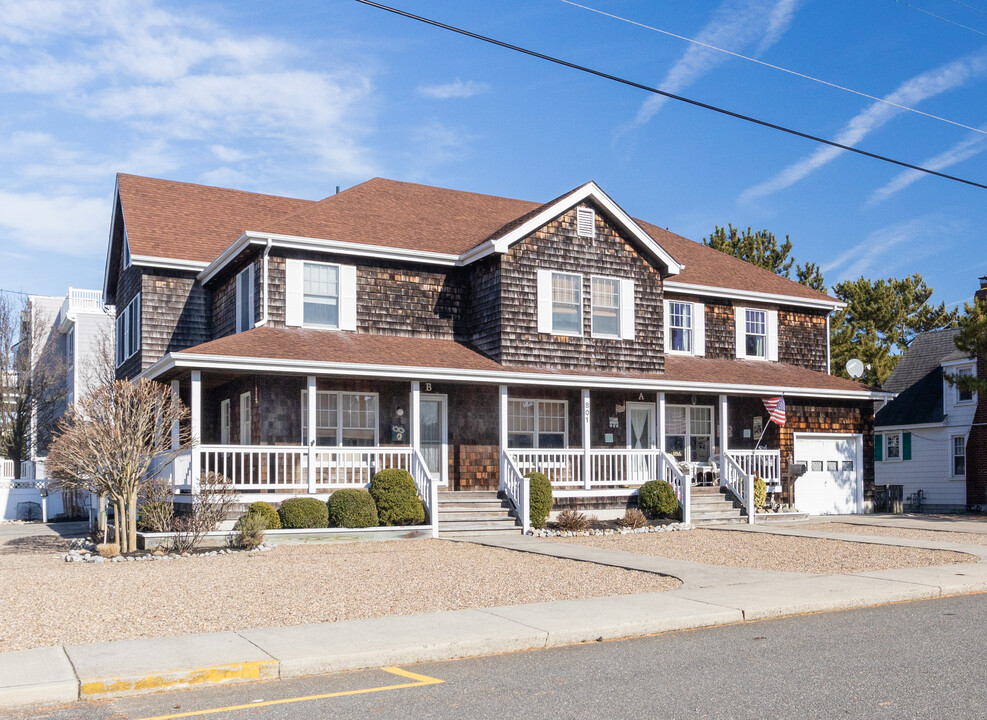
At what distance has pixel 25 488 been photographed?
33.2 m

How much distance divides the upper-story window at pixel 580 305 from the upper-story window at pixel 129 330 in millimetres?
10472

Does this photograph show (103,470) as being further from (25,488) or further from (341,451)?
(25,488)

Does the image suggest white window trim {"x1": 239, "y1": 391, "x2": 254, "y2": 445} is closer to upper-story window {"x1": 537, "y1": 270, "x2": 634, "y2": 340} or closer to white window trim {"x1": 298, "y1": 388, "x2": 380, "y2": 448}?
white window trim {"x1": 298, "y1": 388, "x2": 380, "y2": 448}

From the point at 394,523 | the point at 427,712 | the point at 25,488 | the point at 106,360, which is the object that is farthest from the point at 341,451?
the point at 106,360

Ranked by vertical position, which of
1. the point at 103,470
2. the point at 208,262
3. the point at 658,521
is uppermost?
the point at 208,262

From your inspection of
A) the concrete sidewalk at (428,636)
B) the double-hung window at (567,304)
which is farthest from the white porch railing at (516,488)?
the concrete sidewalk at (428,636)

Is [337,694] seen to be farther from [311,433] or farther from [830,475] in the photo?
[830,475]

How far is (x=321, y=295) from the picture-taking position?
877 inches

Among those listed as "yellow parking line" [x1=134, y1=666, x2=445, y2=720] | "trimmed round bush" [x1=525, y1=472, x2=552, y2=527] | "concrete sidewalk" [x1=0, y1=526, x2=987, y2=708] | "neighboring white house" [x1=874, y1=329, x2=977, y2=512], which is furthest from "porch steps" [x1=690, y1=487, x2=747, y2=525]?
"yellow parking line" [x1=134, y1=666, x2=445, y2=720]

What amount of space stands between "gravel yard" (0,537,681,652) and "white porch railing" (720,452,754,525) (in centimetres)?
855

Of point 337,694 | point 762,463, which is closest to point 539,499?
point 762,463

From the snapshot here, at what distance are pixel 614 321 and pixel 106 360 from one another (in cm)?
2395

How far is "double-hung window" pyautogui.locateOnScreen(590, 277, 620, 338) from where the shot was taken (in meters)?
24.1

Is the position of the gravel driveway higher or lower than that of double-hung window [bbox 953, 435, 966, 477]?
lower
